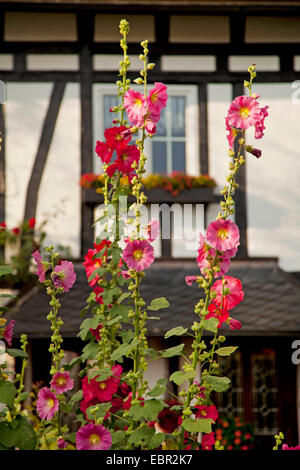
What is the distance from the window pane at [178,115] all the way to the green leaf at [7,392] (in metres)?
6.72

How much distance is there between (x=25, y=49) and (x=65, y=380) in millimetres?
6892

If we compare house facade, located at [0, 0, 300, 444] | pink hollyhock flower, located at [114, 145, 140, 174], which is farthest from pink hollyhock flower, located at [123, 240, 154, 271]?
house facade, located at [0, 0, 300, 444]

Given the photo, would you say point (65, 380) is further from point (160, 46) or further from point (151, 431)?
point (160, 46)

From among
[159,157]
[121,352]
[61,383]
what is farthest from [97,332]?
[159,157]

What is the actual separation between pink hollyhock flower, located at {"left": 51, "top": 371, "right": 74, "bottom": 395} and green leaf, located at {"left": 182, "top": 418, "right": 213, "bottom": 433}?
387 millimetres

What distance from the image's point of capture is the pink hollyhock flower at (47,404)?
1.85m

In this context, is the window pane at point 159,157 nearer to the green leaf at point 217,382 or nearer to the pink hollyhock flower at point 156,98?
the pink hollyhock flower at point 156,98

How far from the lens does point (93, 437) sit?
1.63 m

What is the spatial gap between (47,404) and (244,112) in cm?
98

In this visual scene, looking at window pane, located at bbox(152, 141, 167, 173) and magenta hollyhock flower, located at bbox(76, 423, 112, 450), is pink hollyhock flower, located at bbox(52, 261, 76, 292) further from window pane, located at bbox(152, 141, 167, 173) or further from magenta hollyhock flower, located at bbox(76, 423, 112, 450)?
window pane, located at bbox(152, 141, 167, 173)

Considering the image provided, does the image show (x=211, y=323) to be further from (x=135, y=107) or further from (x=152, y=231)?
(x=135, y=107)

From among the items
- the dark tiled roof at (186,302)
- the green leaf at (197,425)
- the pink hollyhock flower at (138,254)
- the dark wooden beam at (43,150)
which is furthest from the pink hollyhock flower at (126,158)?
the dark wooden beam at (43,150)

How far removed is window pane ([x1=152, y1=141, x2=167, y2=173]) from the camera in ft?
26.7
